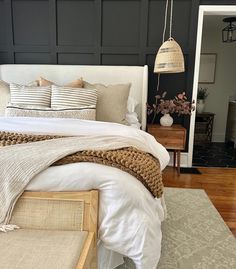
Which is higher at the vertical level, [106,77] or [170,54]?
[170,54]

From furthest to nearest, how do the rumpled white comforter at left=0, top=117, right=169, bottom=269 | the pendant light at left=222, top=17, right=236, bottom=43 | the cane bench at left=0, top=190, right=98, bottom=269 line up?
1. the pendant light at left=222, top=17, right=236, bottom=43
2. the rumpled white comforter at left=0, top=117, right=169, bottom=269
3. the cane bench at left=0, top=190, right=98, bottom=269

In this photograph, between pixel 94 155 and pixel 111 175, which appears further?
pixel 94 155

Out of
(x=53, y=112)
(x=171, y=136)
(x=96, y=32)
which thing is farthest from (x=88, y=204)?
(x=96, y=32)

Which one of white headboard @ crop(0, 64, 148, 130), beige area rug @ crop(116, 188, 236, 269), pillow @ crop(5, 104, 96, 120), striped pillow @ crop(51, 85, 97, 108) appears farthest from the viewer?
white headboard @ crop(0, 64, 148, 130)

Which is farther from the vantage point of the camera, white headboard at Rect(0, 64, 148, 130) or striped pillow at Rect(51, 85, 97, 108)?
white headboard at Rect(0, 64, 148, 130)

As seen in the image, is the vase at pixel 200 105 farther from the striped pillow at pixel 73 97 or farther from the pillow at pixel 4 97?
the pillow at pixel 4 97

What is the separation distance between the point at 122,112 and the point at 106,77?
88cm

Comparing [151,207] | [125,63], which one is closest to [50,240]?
[151,207]

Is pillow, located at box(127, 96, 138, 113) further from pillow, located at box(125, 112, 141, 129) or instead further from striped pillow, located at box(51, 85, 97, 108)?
striped pillow, located at box(51, 85, 97, 108)

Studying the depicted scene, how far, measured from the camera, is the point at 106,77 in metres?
3.33

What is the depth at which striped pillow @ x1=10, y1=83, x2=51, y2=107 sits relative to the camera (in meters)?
2.57

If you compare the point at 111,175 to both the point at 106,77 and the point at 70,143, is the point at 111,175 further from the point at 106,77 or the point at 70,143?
the point at 106,77

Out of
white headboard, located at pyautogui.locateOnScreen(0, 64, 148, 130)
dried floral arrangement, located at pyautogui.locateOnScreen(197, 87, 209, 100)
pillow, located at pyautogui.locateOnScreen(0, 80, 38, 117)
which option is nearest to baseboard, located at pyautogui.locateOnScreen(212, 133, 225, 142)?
dried floral arrangement, located at pyautogui.locateOnScreen(197, 87, 209, 100)

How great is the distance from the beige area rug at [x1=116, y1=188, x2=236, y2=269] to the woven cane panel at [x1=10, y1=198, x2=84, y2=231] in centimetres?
58
